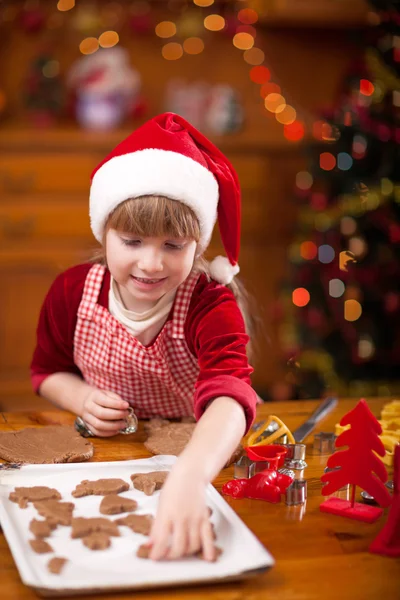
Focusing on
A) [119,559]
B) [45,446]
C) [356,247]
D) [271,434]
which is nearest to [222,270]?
[271,434]

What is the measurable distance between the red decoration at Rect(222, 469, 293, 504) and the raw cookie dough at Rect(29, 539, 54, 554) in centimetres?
27

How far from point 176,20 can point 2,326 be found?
1.59 metres

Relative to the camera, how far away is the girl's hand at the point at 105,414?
1182 millimetres

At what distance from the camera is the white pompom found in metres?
1.34

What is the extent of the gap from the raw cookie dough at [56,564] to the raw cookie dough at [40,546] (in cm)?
2

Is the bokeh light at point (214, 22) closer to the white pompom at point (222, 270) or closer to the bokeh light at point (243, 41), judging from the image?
the bokeh light at point (243, 41)

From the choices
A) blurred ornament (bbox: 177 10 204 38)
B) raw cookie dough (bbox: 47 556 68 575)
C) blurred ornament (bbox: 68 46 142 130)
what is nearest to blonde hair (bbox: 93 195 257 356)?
raw cookie dough (bbox: 47 556 68 575)

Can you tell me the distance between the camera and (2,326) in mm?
3217

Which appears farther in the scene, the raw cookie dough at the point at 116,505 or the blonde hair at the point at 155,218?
the blonde hair at the point at 155,218

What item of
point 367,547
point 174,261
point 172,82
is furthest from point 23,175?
point 367,547

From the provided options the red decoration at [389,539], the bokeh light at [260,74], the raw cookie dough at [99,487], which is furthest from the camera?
the bokeh light at [260,74]

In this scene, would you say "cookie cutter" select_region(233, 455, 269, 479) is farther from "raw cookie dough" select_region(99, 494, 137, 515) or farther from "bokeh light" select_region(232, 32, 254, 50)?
"bokeh light" select_region(232, 32, 254, 50)

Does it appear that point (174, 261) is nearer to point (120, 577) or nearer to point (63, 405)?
point (63, 405)

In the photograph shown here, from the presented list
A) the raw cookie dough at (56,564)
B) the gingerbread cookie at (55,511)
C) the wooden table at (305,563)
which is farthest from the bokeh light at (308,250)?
the raw cookie dough at (56,564)
